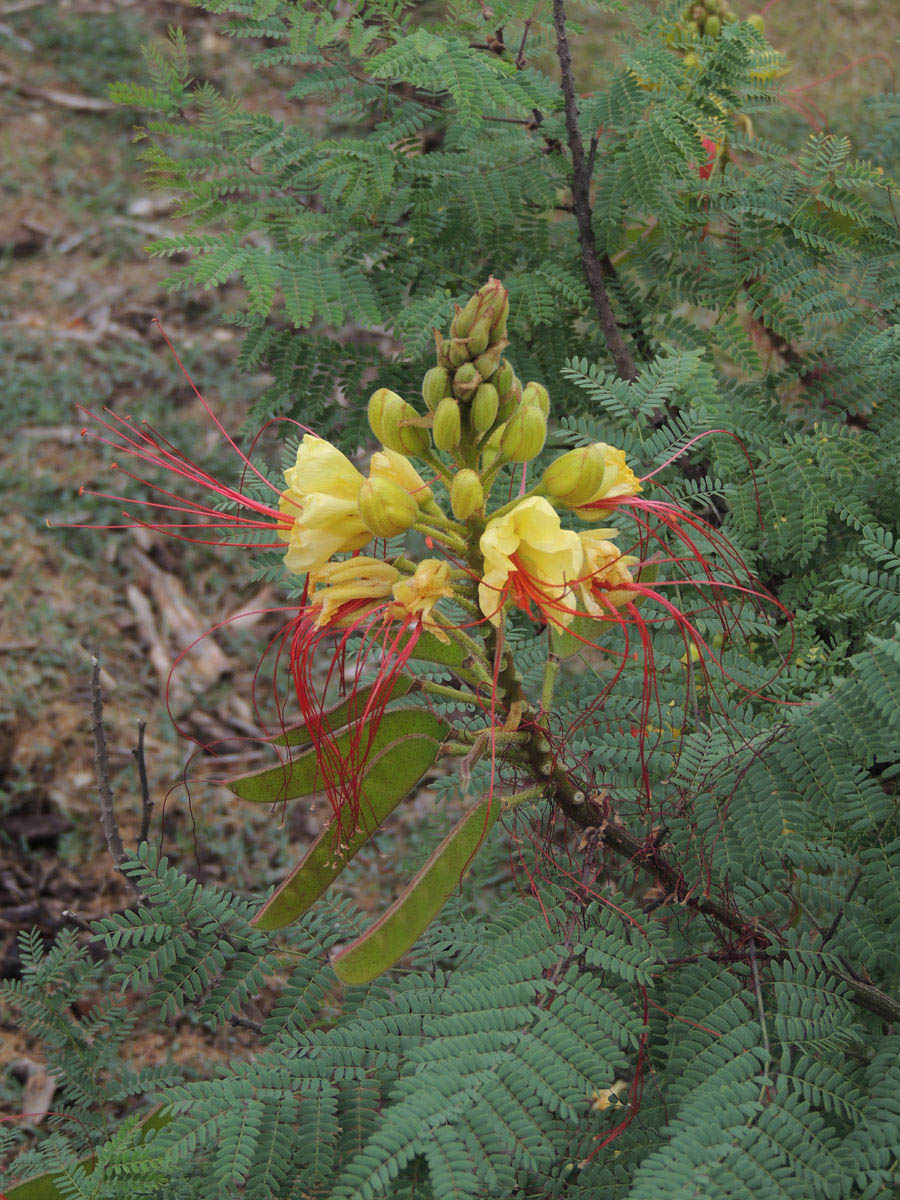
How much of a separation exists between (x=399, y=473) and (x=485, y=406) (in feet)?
0.51

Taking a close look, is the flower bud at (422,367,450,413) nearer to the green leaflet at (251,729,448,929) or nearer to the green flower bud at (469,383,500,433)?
the green flower bud at (469,383,500,433)

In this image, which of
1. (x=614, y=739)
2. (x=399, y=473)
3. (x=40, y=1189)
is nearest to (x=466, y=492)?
Result: (x=399, y=473)

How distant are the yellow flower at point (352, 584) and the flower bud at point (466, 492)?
0.15 metres

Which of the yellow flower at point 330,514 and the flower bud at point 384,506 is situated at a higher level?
the flower bud at point 384,506

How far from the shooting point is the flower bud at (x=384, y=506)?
4.15 ft

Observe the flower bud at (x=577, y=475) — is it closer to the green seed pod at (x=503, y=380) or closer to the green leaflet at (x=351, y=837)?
the green seed pod at (x=503, y=380)

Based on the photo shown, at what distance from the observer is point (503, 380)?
1296 millimetres

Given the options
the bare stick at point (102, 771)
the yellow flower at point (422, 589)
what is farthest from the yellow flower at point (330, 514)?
the bare stick at point (102, 771)

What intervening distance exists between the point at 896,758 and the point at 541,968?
66cm

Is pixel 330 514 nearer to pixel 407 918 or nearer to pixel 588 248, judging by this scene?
pixel 407 918

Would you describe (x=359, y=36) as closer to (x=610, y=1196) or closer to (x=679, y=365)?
(x=679, y=365)

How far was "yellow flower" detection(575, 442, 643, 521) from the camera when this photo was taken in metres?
1.38

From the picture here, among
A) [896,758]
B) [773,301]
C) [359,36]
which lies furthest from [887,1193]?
[359,36]

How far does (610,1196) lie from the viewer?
1.44 metres
